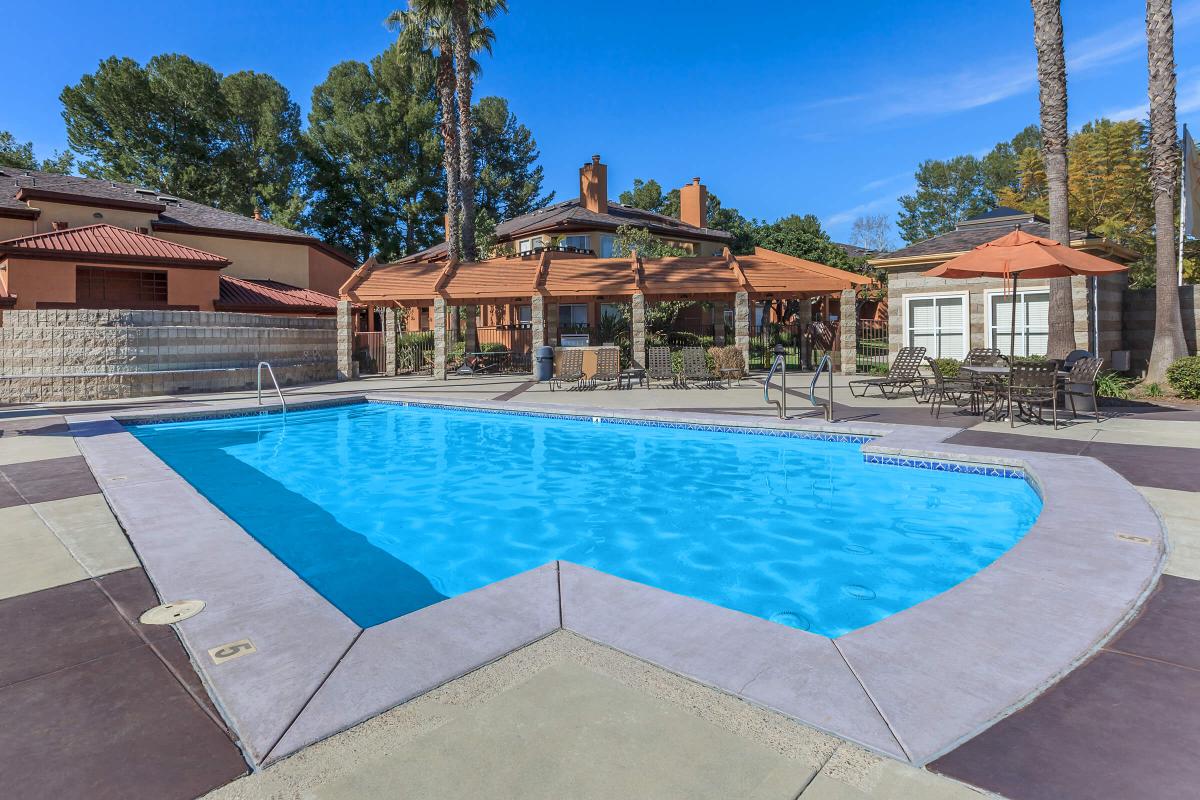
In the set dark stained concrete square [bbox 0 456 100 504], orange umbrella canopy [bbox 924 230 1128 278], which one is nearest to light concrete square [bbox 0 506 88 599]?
dark stained concrete square [bbox 0 456 100 504]

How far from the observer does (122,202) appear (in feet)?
79.6

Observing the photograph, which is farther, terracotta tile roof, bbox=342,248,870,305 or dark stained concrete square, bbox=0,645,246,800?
terracotta tile roof, bbox=342,248,870,305

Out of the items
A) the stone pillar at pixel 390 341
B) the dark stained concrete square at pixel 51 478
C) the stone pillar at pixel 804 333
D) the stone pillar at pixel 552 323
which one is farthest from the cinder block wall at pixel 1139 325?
the stone pillar at pixel 390 341

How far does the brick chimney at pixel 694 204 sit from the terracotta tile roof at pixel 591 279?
18054 mm

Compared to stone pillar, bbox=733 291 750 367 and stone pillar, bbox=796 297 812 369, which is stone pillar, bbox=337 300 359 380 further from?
stone pillar, bbox=796 297 812 369

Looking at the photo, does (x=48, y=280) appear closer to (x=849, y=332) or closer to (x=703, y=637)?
(x=703, y=637)

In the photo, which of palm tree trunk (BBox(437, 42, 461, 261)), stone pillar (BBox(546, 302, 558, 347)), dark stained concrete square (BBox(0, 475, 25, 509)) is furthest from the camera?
stone pillar (BBox(546, 302, 558, 347))

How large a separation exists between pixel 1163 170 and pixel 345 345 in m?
22.7

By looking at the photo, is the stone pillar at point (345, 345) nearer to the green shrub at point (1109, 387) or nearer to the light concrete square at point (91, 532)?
the light concrete square at point (91, 532)

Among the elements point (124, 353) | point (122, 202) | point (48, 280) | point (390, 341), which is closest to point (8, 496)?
point (124, 353)

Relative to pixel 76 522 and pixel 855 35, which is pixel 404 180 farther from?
pixel 76 522

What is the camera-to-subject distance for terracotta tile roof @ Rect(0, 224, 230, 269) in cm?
1948

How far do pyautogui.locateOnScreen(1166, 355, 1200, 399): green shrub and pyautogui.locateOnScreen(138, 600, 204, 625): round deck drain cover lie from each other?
54.3 ft

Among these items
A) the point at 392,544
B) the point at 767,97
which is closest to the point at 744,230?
the point at 767,97
